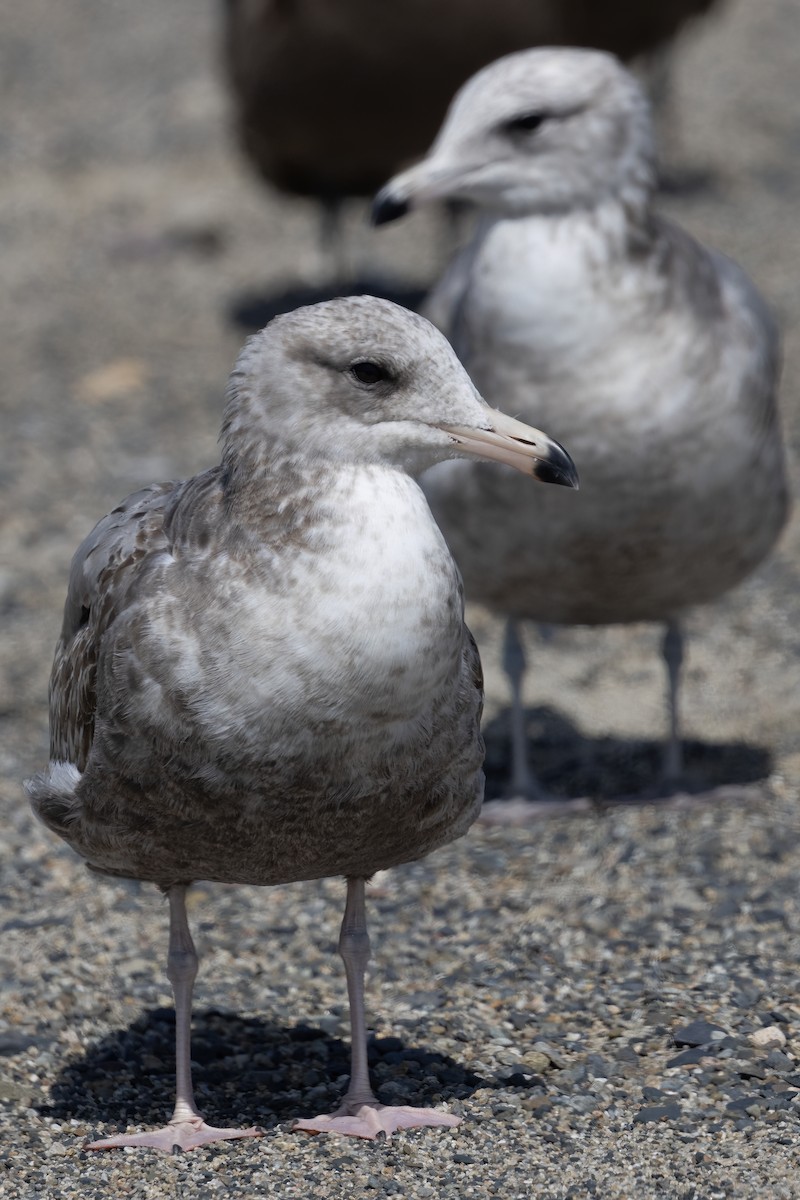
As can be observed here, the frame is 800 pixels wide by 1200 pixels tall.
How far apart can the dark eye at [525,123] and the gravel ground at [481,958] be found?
2066 mm

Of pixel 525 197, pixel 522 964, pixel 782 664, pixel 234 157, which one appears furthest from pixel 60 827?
pixel 234 157

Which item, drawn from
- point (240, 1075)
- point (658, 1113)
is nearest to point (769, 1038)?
point (658, 1113)

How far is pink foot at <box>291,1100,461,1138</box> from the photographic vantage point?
3.87 meters

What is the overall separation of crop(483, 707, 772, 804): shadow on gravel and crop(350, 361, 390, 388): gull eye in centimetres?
285

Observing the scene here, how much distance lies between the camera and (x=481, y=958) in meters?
4.89

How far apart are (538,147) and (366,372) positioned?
7.37ft

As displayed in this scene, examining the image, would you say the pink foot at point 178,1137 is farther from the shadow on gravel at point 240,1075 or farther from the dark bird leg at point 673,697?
the dark bird leg at point 673,697

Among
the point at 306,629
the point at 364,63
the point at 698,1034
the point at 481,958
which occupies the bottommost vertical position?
the point at 481,958

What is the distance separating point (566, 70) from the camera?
5.56 m

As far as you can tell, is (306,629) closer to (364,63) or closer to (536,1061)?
(536,1061)

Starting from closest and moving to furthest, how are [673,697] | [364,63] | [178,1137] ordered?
1. [178,1137]
2. [673,697]
3. [364,63]

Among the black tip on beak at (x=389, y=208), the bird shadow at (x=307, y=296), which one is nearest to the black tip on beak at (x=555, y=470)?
the black tip on beak at (x=389, y=208)

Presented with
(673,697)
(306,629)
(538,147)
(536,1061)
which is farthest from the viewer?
(673,697)

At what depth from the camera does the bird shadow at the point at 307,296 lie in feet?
36.5
